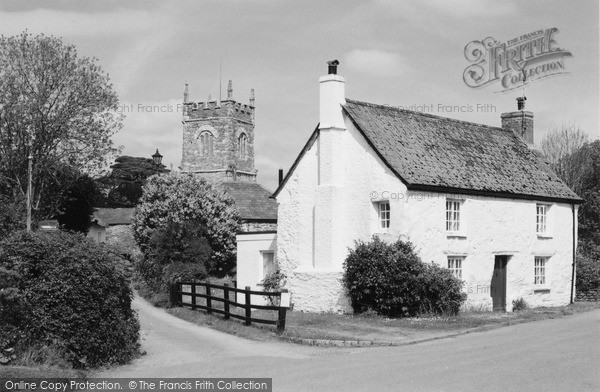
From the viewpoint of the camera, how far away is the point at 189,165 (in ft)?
286

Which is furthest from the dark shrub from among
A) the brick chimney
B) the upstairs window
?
the upstairs window

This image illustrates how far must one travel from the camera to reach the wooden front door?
30062 mm

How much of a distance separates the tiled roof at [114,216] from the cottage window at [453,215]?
155 feet

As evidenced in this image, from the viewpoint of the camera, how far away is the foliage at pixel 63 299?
15312mm

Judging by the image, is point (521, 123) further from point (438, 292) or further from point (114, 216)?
point (114, 216)

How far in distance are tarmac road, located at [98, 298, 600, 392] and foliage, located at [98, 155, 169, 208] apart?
236 feet

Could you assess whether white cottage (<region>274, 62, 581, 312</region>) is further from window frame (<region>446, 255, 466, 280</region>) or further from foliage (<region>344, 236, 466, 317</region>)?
foliage (<region>344, 236, 466, 317</region>)

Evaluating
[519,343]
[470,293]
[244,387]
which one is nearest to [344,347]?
[519,343]

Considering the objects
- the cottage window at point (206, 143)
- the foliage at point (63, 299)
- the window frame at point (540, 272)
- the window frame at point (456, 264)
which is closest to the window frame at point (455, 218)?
the window frame at point (456, 264)

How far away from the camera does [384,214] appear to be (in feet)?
91.2

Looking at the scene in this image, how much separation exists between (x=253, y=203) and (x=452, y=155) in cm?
2783

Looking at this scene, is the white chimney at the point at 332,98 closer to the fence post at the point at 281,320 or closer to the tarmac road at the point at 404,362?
the fence post at the point at 281,320

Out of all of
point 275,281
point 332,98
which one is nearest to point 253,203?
point 275,281

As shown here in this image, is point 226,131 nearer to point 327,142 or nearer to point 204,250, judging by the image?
point 204,250
